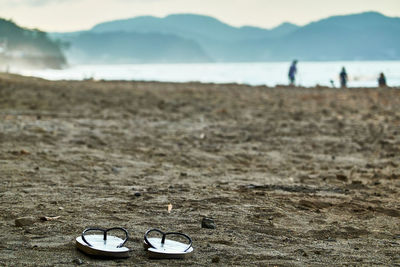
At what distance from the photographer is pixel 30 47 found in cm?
13175

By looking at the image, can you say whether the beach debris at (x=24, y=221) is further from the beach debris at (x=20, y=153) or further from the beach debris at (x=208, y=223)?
the beach debris at (x=20, y=153)

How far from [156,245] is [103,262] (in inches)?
13.7

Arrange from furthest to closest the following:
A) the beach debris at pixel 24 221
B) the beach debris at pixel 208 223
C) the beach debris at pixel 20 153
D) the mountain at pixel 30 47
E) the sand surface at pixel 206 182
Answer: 1. the mountain at pixel 30 47
2. the beach debris at pixel 20 153
3. the beach debris at pixel 208 223
4. the beach debris at pixel 24 221
5. the sand surface at pixel 206 182

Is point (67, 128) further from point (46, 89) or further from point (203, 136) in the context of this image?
point (46, 89)

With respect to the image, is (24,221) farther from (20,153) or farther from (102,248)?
(20,153)

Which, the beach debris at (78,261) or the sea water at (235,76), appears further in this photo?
the sea water at (235,76)

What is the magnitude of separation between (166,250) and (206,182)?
8.61ft

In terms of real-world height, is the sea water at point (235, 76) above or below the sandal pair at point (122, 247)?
above

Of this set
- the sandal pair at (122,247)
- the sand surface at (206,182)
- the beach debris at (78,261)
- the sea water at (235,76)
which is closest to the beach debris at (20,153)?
the sand surface at (206,182)

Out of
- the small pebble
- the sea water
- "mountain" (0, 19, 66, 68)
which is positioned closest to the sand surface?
the small pebble

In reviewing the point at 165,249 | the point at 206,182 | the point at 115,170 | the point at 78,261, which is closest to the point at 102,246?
the point at 78,261

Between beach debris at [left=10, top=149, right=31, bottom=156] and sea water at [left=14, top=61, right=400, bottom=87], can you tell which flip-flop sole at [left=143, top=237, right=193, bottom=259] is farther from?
sea water at [left=14, top=61, right=400, bottom=87]

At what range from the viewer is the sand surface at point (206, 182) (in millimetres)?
3713

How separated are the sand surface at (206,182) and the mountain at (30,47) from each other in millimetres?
99412
